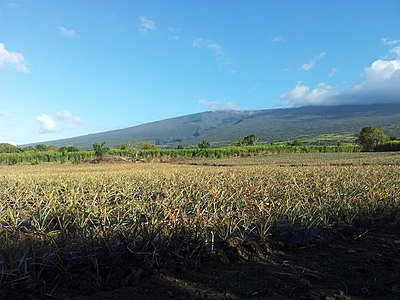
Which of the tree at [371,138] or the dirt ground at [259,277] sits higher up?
the dirt ground at [259,277]

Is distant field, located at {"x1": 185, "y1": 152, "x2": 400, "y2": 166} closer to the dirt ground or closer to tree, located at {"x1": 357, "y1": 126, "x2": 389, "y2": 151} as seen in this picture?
the dirt ground

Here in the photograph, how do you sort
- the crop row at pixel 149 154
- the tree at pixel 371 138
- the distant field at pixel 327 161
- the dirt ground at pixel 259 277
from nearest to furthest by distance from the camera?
1. the dirt ground at pixel 259 277
2. the distant field at pixel 327 161
3. the crop row at pixel 149 154
4. the tree at pixel 371 138

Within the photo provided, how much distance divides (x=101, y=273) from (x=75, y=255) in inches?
15.5

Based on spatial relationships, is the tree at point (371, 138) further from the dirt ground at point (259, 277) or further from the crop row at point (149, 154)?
the dirt ground at point (259, 277)

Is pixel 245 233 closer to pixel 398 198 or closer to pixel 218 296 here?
pixel 218 296

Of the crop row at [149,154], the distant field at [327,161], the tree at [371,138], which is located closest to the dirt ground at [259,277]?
the distant field at [327,161]

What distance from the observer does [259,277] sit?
3.46 metres

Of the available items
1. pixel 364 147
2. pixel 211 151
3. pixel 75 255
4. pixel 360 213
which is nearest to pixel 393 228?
pixel 360 213

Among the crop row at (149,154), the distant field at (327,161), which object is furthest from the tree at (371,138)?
the distant field at (327,161)

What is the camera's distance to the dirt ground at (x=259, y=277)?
309 centimetres

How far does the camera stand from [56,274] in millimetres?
3320

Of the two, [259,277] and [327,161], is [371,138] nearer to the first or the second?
[327,161]

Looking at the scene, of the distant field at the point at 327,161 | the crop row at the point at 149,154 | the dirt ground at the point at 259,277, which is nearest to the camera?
the dirt ground at the point at 259,277

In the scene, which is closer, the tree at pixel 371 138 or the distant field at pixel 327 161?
the distant field at pixel 327 161
